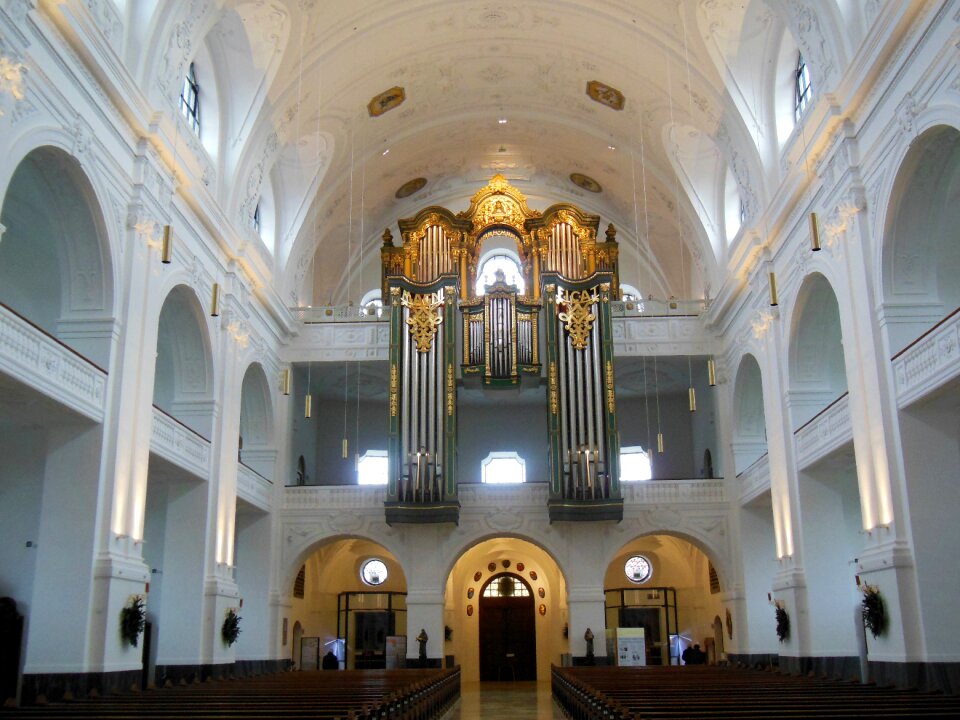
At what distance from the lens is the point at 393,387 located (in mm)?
23641

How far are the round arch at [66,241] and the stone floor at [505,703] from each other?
27.4ft

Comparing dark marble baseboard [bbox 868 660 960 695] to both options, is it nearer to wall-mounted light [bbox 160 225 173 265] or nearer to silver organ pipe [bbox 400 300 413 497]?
silver organ pipe [bbox 400 300 413 497]

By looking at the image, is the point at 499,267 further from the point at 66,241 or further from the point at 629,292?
the point at 66,241

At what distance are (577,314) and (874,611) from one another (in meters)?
11.5

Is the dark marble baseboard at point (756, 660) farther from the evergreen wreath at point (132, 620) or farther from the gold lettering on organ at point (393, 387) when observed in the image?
the evergreen wreath at point (132, 620)

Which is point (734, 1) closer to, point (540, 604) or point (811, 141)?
point (811, 141)

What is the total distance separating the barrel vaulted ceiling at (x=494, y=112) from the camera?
18.8 meters

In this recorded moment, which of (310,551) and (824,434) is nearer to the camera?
(824,434)

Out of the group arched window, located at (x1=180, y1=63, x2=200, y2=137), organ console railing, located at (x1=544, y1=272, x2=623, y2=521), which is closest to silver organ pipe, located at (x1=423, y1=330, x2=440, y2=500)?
organ console railing, located at (x1=544, y1=272, x2=623, y2=521)

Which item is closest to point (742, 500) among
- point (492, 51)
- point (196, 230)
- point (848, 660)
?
point (848, 660)

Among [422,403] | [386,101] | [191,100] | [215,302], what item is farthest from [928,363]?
[386,101]

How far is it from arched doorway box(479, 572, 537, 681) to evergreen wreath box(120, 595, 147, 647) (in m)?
16.1

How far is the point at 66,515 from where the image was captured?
14117mm

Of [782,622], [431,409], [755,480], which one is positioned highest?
[431,409]
